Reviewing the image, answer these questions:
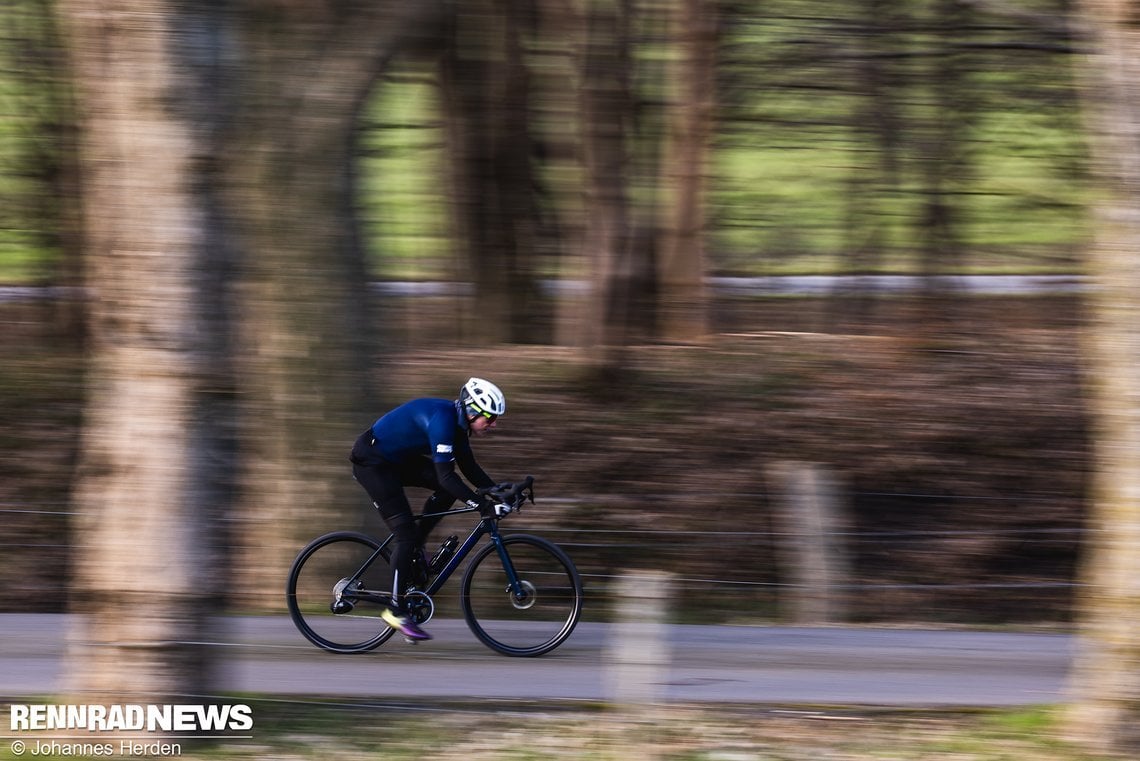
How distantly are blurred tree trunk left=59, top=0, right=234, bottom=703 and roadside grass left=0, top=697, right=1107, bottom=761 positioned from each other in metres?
0.66

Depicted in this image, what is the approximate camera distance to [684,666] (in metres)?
8.83

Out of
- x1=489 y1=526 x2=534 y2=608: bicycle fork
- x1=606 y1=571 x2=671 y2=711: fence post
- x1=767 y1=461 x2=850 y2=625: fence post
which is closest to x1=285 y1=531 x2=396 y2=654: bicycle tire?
x1=489 y1=526 x2=534 y2=608: bicycle fork

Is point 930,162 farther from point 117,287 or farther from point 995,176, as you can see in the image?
point 117,287

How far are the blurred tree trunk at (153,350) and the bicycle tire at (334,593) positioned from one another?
2.01 m

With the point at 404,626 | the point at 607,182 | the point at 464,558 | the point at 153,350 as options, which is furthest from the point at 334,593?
the point at 607,182

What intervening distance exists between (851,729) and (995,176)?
11064 millimetres

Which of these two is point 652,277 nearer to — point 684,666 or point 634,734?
point 684,666

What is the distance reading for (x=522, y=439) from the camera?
46.0 ft

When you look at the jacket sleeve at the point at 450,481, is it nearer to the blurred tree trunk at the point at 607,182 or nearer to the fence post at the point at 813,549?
the fence post at the point at 813,549

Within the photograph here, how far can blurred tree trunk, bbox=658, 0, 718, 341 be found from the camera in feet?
50.0

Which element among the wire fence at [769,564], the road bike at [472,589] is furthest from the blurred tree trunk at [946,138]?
the road bike at [472,589]

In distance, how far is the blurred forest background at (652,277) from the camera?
403 inches

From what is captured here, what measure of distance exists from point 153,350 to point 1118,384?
469 cm

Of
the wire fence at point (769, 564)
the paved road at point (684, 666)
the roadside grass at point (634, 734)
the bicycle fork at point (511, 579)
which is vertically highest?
the bicycle fork at point (511, 579)
